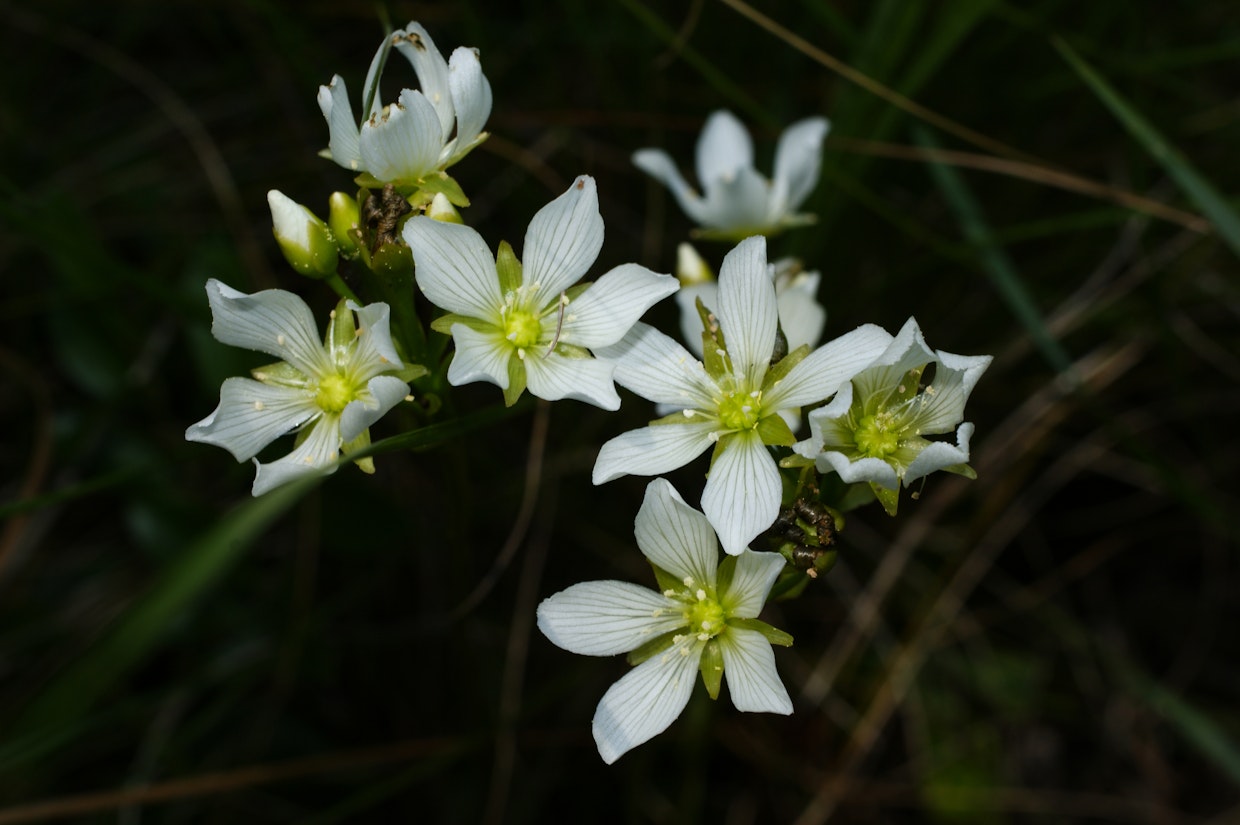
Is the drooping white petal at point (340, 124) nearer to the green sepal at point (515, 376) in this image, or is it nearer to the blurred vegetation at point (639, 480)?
the green sepal at point (515, 376)

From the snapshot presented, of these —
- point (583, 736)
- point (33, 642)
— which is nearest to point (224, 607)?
point (33, 642)

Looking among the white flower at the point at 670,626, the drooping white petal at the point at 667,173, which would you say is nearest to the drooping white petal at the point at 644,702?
the white flower at the point at 670,626

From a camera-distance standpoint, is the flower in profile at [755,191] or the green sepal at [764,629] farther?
the flower in profile at [755,191]

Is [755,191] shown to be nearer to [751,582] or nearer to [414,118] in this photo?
[414,118]

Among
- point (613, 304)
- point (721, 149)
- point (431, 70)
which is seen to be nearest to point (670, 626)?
point (613, 304)

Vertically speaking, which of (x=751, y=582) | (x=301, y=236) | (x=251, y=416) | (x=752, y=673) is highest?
(x=301, y=236)

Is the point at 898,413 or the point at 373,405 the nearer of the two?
the point at 373,405

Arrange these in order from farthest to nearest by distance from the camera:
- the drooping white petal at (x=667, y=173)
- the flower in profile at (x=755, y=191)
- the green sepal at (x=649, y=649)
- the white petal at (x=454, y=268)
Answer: the drooping white petal at (x=667, y=173) → the flower in profile at (x=755, y=191) → the green sepal at (x=649, y=649) → the white petal at (x=454, y=268)

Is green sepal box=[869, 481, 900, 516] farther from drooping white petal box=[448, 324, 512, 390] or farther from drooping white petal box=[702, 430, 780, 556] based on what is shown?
drooping white petal box=[448, 324, 512, 390]

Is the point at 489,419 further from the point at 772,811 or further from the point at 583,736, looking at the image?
the point at 772,811
